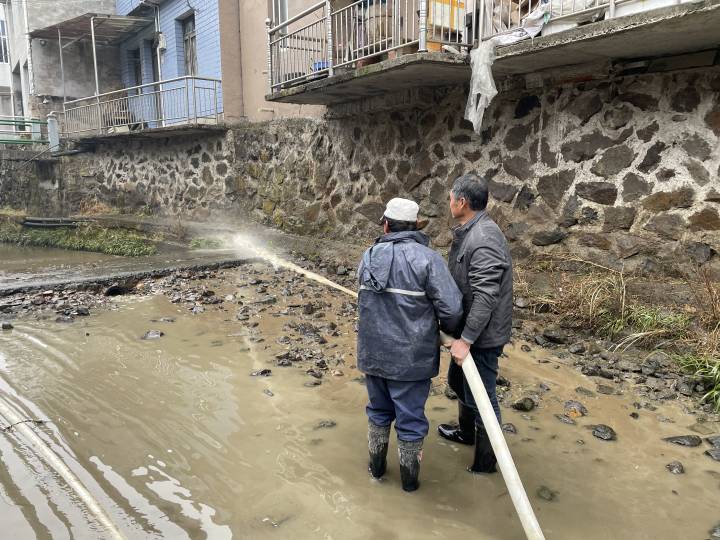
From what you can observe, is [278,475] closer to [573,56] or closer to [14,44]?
[573,56]

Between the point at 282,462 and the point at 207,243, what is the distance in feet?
26.8

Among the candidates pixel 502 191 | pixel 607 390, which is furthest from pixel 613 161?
pixel 607 390

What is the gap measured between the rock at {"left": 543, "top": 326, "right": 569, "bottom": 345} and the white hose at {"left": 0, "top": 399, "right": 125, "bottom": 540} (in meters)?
4.04

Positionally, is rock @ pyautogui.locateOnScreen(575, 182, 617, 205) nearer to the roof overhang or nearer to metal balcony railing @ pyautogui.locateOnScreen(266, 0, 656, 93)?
metal balcony railing @ pyautogui.locateOnScreen(266, 0, 656, 93)

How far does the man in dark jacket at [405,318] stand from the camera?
2.90m

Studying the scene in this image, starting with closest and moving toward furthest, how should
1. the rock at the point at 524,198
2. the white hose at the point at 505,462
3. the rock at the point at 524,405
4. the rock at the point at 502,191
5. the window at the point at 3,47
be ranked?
the white hose at the point at 505,462 < the rock at the point at 524,405 < the rock at the point at 524,198 < the rock at the point at 502,191 < the window at the point at 3,47

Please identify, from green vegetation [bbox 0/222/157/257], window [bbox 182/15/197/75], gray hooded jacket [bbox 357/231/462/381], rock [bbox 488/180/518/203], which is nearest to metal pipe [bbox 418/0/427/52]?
rock [bbox 488/180/518/203]

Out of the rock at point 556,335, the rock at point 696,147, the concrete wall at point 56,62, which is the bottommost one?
the rock at point 556,335

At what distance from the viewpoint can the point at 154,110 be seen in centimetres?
1441

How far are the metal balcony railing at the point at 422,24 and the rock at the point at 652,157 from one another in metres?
1.30

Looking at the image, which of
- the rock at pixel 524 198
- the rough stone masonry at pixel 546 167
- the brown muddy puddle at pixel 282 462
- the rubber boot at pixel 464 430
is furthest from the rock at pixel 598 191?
the rubber boot at pixel 464 430

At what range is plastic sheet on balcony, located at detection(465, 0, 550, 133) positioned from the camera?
219 inches

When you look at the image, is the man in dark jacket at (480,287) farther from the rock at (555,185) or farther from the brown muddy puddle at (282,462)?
the rock at (555,185)

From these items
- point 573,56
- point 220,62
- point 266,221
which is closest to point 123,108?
point 220,62
